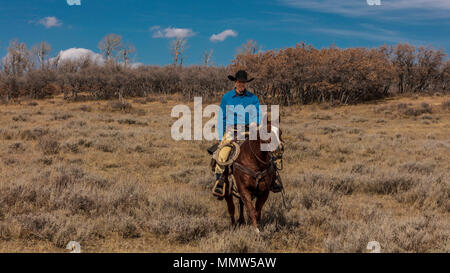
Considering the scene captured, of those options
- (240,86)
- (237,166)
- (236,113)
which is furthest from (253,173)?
(240,86)

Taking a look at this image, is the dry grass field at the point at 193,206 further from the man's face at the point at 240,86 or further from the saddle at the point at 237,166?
the man's face at the point at 240,86

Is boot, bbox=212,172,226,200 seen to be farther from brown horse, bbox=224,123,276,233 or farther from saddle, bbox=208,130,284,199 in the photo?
brown horse, bbox=224,123,276,233

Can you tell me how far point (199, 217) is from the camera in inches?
228

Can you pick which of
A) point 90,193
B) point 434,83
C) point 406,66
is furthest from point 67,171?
point 434,83

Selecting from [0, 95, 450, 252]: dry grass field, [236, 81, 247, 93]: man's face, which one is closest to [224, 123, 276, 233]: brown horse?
[0, 95, 450, 252]: dry grass field

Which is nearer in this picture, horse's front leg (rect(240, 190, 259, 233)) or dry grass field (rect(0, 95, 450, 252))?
horse's front leg (rect(240, 190, 259, 233))

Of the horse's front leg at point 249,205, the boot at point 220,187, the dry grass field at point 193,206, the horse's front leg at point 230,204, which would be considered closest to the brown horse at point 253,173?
the horse's front leg at point 249,205

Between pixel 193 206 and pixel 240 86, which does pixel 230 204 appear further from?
pixel 240 86

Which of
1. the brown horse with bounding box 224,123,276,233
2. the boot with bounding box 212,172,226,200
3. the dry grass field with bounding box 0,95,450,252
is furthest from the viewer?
the boot with bounding box 212,172,226,200

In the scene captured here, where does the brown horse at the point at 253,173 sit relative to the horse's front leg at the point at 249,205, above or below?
above

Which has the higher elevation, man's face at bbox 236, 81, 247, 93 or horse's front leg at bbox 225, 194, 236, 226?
man's face at bbox 236, 81, 247, 93

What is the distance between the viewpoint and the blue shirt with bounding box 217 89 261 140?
5.21 m

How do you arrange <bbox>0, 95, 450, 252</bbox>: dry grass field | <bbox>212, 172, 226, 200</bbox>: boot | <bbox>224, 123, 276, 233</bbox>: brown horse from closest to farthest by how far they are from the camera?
<bbox>224, 123, 276, 233</bbox>: brown horse
<bbox>0, 95, 450, 252</bbox>: dry grass field
<bbox>212, 172, 226, 200</bbox>: boot

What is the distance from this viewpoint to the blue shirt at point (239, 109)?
5.21 meters
